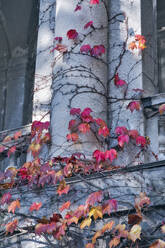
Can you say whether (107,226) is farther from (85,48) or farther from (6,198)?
(85,48)

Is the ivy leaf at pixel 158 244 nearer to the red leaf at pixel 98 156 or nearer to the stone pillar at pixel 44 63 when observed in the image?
the red leaf at pixel 98 156

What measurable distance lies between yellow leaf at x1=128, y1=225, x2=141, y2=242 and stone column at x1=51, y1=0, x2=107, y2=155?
1566 millimetres

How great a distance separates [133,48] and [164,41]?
2.33 m

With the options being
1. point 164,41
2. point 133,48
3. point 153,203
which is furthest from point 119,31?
point 153,203

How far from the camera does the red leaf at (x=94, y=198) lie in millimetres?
6340

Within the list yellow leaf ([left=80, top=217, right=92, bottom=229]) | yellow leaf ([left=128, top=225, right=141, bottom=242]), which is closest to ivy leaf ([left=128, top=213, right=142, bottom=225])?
yellow leaf ([left=128, top=225, right=141, bottom=242])

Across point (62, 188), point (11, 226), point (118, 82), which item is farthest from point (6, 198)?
point (118, 82)

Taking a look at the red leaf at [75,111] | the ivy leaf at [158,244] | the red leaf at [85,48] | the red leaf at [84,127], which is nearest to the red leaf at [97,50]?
the red leaf at [85,48]

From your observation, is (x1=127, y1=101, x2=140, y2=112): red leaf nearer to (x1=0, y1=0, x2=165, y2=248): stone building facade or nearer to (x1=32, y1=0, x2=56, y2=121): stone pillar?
(x1=0, y1=0, x2=165, y2=248): stone building facade

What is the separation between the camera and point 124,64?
768 centimetres

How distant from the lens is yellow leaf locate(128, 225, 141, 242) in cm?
579

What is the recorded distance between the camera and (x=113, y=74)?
773 centimetres

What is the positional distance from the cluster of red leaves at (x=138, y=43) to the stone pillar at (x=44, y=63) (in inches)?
45.5

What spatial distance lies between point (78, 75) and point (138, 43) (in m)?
0.86
